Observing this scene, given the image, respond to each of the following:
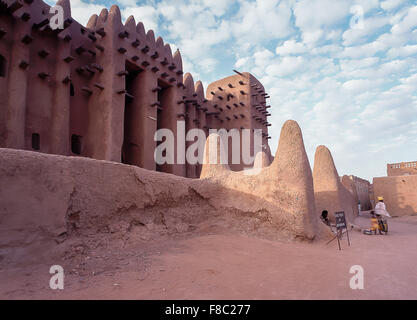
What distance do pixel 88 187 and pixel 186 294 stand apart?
234 centimetres

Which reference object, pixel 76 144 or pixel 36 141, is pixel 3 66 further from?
pixel 76 144

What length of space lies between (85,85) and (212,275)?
1053 centimetres

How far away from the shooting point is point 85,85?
11.1 meters

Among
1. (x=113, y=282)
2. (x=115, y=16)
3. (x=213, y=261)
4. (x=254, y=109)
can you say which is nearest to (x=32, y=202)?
(x=113, y=282)

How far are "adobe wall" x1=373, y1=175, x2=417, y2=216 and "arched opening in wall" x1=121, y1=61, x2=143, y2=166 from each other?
1565 cm

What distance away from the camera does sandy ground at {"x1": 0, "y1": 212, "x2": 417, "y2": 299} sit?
262 centimetres

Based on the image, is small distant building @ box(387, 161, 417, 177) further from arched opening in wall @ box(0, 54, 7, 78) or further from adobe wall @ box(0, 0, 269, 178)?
arched opening in wall @ box(0, 54, 7, 78)

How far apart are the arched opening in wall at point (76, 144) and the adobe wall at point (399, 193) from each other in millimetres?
17920

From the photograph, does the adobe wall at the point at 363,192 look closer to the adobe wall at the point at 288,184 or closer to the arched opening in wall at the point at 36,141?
the adobe wall at the point at 288,184

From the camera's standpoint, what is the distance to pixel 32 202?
10.9 feet

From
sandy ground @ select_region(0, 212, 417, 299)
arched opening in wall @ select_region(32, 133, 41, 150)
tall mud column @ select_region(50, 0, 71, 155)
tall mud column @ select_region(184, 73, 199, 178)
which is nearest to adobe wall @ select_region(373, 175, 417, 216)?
tall mud column @ select_region(184, 73, 199, 178)

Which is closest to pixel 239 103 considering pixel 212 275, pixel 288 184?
pixel 288 184

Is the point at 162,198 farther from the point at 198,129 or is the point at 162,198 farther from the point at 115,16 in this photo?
the point at 198,129

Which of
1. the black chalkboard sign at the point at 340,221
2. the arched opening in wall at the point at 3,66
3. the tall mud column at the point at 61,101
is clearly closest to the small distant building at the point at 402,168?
the black chalkboard sign at the point at 340,221
